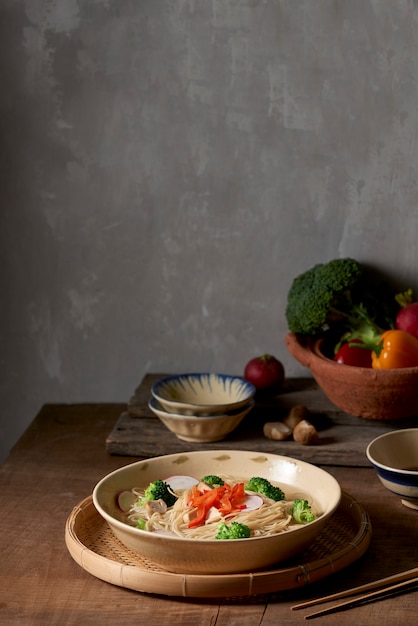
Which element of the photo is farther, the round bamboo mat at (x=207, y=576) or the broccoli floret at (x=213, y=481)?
the broccoli floret at (x=213, y=481)

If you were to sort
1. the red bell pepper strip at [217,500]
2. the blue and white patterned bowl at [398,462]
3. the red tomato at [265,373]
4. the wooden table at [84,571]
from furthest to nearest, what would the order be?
the red tomato at [265,373] < the blue and white patterned bowl at [398,462] < the red bell pepper strip at [217,500] < the wooden table at [84,571]

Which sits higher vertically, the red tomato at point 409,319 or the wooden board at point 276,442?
the red tomato at point 409,319

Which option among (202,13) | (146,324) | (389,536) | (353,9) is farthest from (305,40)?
(389,536)

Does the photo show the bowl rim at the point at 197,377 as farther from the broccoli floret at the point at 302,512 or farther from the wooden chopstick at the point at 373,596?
the wooden chopstick at the point at 373,596

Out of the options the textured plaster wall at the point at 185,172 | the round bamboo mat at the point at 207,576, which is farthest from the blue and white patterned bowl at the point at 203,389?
the round bamboo mat at the point at 207,576

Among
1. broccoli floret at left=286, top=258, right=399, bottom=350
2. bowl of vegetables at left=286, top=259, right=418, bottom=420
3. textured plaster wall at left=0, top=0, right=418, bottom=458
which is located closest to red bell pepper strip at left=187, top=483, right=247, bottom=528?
bowl of vegetables at left=286, top=259, right=418, bottom=420

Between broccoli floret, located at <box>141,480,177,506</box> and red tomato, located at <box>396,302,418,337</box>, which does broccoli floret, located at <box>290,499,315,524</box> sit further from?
red tomato, located at <box>396,302,418,337</box>

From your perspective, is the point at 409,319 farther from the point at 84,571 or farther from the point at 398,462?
the point at 84,571

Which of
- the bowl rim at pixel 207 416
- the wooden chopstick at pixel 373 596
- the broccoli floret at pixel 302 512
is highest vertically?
the broccoli floret at pixel 302 512

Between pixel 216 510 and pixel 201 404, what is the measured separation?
59cm

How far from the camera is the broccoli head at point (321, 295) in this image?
196 cm

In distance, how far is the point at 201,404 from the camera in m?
1.96

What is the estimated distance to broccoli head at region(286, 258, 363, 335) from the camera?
6.42 feet

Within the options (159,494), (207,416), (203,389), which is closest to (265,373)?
(203,389)
